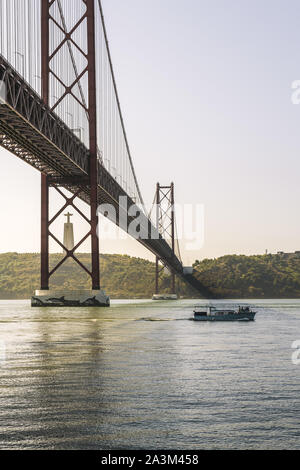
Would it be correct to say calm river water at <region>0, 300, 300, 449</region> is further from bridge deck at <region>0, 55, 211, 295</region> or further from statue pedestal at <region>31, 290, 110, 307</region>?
statue pedestal at <region>31, 290, 110, 307</region>

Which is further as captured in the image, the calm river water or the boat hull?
the boat hull

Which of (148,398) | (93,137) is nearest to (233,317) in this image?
(93,137)

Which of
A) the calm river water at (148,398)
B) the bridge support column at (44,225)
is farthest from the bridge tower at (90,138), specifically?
the calm river water at (148,398)

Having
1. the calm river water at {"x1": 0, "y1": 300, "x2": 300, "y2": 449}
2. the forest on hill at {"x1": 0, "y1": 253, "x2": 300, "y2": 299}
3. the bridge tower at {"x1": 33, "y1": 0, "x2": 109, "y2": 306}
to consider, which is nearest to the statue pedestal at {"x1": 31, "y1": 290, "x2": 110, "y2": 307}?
the bridge tower at {"x1": 33, "y1": 0, "x2": 109, "y2": 306}

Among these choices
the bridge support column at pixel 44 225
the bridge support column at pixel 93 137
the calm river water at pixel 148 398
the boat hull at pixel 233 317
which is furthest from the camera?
the bridge support column at pixel 44 225

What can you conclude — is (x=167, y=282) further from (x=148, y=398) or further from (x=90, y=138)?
(x=148, y=398)

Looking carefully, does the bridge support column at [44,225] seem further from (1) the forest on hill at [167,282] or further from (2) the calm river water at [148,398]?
(1) the forest on hill at [167,282]
